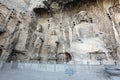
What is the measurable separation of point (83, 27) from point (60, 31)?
101 cm

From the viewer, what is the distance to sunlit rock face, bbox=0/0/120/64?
5211mm

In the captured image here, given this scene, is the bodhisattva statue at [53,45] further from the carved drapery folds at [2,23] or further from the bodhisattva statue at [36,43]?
the carved drapery folds at [2,23]

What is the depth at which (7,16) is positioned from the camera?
5.29 meters

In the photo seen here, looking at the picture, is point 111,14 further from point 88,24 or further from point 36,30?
point 36,30

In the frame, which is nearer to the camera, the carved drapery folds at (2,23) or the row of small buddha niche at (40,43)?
the carved drapery folds at (2,23)

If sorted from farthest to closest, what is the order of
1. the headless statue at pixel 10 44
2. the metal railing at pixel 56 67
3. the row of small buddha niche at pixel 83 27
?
the row of small buddha niche at pixel 83 27 → the headless statue at pixel 10 44 → the metal railing at pixel 56 67

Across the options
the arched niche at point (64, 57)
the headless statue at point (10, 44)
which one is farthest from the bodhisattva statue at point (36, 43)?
the arched niche at point (64, 57)

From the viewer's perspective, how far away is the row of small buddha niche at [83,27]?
19.1 ft

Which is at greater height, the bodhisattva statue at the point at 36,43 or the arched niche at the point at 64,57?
the bodhisattva statue at the point at 36,43

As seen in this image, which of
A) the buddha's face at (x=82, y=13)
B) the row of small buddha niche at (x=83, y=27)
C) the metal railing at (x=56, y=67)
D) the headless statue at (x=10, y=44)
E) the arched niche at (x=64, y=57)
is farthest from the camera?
the buddha's face at (x=82, y=13)

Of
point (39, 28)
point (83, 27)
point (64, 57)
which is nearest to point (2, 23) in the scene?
point (39, 28)

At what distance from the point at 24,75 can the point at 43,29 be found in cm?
328

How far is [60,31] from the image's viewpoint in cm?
634

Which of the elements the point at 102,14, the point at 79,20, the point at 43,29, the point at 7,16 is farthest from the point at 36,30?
the point at 102,14
